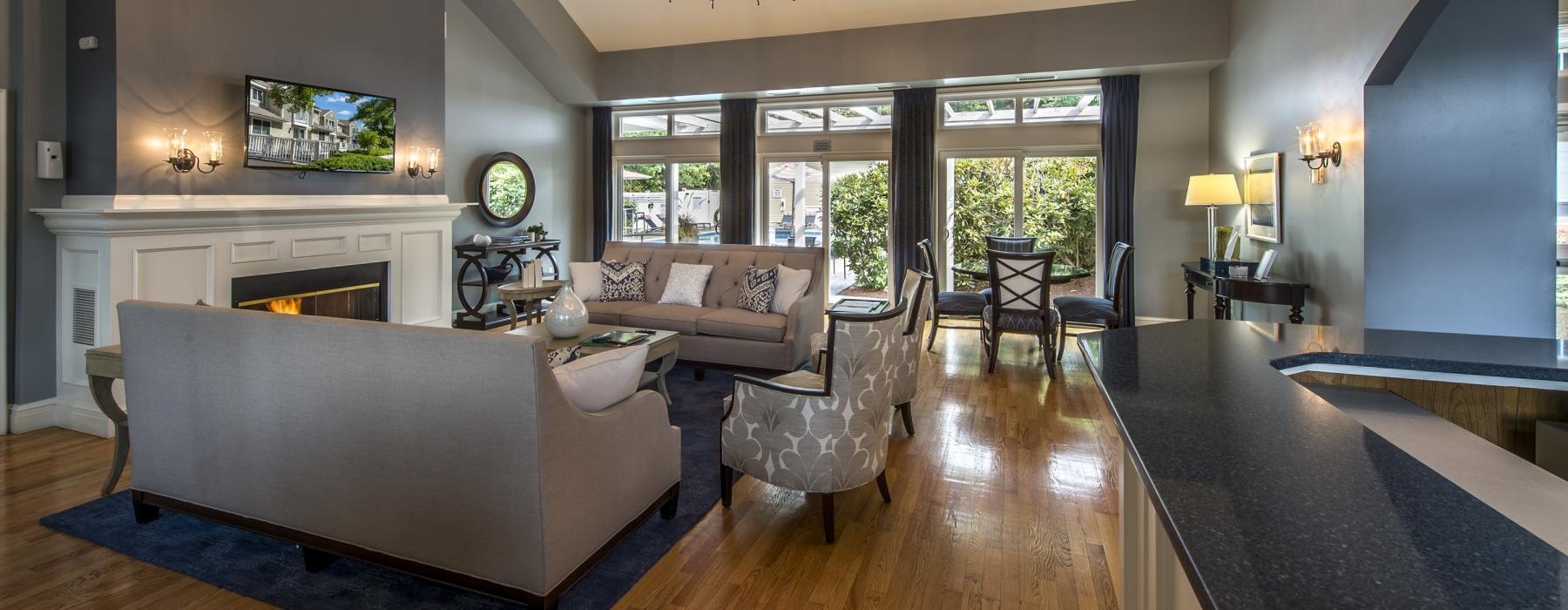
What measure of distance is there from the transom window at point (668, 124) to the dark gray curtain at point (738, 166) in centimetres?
25

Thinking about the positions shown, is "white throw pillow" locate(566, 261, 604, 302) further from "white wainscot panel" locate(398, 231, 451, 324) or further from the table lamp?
the table lamp

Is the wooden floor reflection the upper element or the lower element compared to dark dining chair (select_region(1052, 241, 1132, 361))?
lower

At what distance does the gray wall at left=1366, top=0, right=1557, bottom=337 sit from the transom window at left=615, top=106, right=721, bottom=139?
21.4ft

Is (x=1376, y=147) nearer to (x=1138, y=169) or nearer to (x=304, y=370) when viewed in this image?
(x=1138, y=169)

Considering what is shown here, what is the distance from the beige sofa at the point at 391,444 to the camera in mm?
2158

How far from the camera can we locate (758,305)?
5.54 meters

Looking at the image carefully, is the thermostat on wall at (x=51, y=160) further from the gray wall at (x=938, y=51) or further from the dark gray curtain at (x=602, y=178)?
the dark gray curtain at (x=602, y=178)

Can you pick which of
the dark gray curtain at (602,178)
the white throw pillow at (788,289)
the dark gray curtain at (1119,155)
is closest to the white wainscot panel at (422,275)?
the white throw pillow at (788,289)

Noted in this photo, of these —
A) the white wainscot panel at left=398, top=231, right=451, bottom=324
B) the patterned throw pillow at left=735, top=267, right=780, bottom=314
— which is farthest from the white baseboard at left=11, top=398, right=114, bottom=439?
the patterned throw pillow at left=735, top=267, right=780, bottom=314

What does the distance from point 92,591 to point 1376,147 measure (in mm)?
5959

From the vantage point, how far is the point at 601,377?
97.0 inches

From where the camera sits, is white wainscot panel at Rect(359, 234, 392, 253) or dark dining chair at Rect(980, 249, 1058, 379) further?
white wainscot panel at Rect(359, 234, 392, 253)

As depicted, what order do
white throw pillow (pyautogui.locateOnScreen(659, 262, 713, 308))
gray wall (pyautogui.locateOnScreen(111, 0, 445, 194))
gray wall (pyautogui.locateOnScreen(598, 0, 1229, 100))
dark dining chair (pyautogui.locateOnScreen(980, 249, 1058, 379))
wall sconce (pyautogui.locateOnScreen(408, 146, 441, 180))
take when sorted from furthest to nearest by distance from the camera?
gray wall (pyautogui.locateOnScreen(598, 0, 1229, 100))
wall sconce (pyautogui.locateOnScreen(408, 146, 441, 180))
white throw pillow (pyautogui.locateOnScreen(659, 262, 713, 308))
dark dining chair (pyautogui.locateOnScreen(980, 249, 1058, 379))
gray wall (pyautogui.locateOnScreen(111, 0, 445, 194))

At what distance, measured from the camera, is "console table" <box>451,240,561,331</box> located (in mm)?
7367
